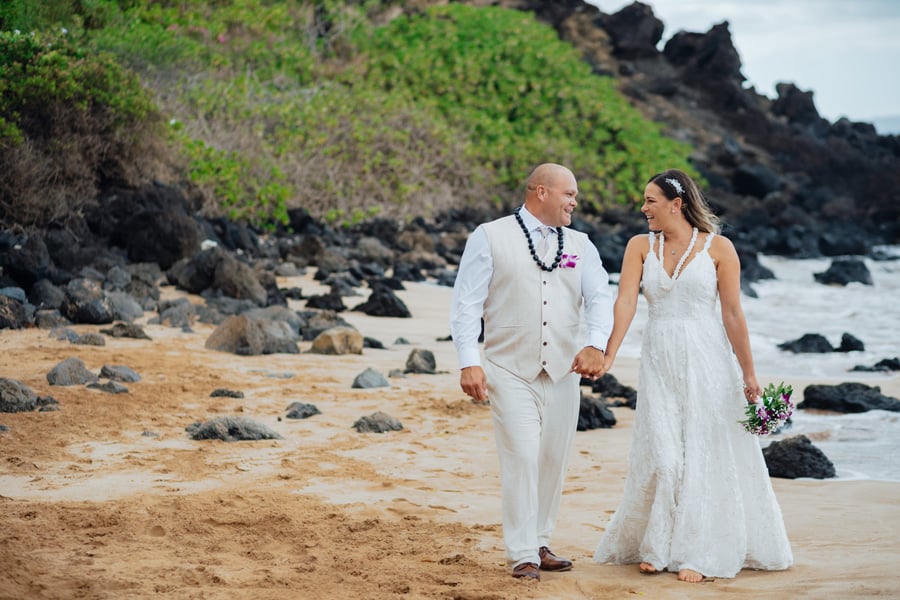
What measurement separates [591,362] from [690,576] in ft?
3.30

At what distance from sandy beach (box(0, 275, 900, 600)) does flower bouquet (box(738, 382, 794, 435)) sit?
64 cm

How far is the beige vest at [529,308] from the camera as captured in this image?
5211 millimetres

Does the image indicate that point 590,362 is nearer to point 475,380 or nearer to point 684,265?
point 475,380

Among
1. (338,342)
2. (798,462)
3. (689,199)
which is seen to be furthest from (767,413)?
(338,342)

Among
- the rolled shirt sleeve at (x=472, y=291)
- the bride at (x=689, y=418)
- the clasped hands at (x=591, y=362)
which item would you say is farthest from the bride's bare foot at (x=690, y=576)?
the rolled shirt sleeve at (x=472, y=291)

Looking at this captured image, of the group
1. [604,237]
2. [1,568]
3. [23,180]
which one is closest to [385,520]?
[1,568]

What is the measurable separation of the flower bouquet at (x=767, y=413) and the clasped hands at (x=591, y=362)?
704 millimetres

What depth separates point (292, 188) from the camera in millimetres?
22297

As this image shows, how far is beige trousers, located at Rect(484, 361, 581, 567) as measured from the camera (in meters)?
5.12

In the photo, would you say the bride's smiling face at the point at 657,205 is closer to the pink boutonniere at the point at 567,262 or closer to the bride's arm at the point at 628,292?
the bride's arm at the point at 628,292

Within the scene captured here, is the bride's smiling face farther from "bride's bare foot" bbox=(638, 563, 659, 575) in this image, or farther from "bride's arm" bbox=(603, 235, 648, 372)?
"bride's bare foot" bbox=(638, 563, 659, 575)

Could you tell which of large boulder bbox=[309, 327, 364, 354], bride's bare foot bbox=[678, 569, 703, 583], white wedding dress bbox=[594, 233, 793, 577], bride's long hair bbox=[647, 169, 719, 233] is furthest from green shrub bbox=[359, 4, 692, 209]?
bride's bare foot bbox=[678, 569, 703, 583]

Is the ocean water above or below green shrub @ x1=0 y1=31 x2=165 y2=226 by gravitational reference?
below

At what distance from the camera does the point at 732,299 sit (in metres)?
5.49
